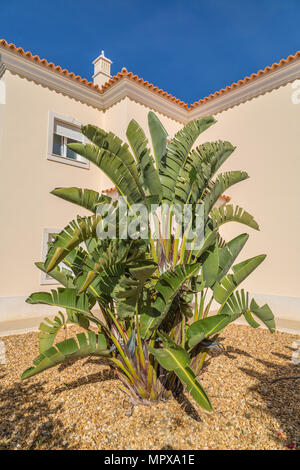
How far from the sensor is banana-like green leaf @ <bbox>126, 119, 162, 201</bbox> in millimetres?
4152

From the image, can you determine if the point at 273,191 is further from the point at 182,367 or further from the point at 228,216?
the point at 182,367

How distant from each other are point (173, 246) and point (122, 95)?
24.8ft

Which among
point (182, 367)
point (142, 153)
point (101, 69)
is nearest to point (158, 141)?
point (142, 153)

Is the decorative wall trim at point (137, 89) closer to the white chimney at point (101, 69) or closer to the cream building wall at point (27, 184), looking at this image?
the cream building wall at point (27, 184)

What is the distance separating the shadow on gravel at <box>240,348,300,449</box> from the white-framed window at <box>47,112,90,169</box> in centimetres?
796

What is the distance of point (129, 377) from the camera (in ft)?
13.4

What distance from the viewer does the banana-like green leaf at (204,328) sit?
3.84 meters

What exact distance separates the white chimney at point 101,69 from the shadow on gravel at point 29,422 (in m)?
11.3

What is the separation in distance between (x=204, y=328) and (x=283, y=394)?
1.83 meters

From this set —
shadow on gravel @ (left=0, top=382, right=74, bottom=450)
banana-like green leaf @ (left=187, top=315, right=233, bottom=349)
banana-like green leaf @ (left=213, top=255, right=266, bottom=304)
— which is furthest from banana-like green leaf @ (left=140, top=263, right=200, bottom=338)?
shadow on gravel @ (left=0, top=382, right=74, bottom=450)

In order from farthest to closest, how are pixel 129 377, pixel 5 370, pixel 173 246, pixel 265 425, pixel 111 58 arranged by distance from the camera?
1. pixel 111 58
2. pixel 5 370
3. pixel 173 246
4. pixel 129 377
5. pixel 265 425

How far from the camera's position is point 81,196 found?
3846 mm
